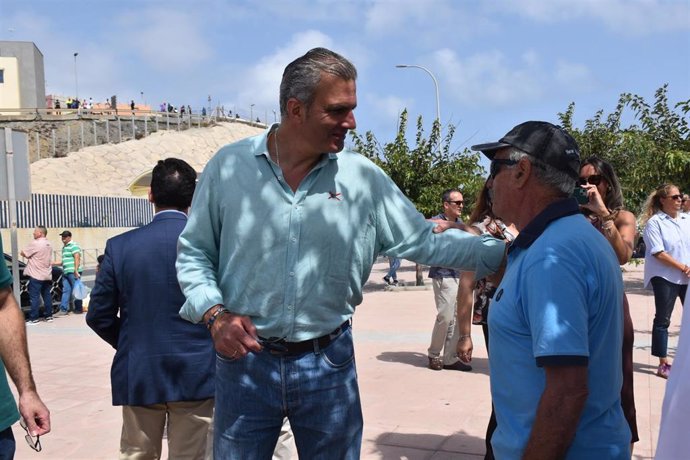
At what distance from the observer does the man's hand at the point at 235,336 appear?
226cm

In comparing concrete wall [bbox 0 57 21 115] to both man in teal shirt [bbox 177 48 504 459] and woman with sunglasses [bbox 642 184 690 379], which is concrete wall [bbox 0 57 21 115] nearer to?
woman with sunglasses [bbox 642 184 690 379]

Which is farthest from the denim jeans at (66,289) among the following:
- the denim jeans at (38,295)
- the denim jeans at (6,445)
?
the denim jeans at (6,445)

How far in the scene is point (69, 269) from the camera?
1390 cm

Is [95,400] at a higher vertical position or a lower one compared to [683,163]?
lower

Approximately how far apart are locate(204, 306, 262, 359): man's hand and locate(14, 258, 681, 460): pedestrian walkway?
296 cm

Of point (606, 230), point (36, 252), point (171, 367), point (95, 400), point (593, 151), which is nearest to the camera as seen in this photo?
point (171, 367)

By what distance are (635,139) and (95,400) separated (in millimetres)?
11002

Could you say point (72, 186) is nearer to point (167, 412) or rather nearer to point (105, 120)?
point (105, 120)

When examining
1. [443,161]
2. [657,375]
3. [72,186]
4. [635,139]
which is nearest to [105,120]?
[72,186]

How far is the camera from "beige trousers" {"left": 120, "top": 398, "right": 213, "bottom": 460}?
135 inches

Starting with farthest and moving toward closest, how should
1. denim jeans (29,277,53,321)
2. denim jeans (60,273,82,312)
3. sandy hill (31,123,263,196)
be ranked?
sandy hill (31,123,263,196)
denim jeans (60,273,82,312)
denim jeans (29,277,53,321)

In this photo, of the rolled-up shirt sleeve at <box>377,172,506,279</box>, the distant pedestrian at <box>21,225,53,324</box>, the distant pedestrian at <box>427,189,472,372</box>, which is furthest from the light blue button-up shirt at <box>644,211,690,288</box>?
the distant pedestrian at <box>21,225,53,324</box>

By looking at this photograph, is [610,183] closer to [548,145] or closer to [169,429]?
[548,145]

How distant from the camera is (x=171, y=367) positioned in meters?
3.37
